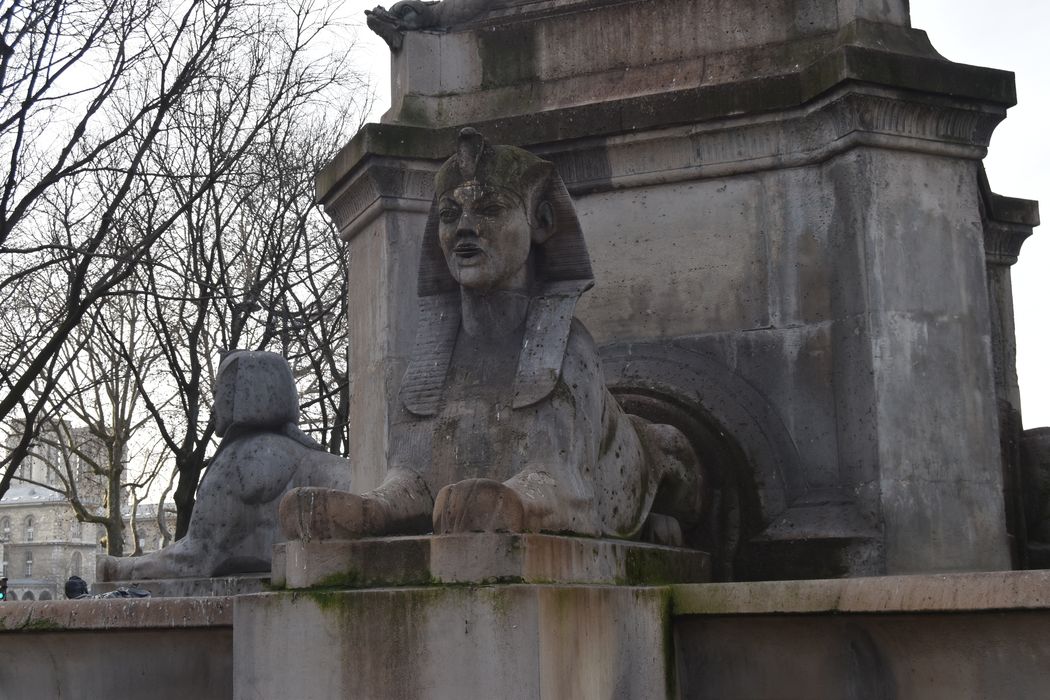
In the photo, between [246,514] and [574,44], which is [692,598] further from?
[246,514]

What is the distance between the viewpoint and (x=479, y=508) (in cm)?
464

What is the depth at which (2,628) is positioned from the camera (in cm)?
596

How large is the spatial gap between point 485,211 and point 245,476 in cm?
472

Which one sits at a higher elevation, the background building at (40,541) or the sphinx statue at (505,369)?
the background building at (40,541)

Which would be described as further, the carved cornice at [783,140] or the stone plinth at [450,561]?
the carved cornice at [783,140]

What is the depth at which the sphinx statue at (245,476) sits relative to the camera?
30.7 feet

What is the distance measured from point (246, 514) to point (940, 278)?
5062 millimetres

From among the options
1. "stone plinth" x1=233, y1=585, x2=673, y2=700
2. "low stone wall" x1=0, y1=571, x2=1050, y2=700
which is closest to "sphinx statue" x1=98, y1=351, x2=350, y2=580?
"low stone wall" x1=0, y1=571, x2=1050, y2=700

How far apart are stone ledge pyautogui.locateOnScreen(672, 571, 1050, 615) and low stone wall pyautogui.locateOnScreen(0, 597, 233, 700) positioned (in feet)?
5.98

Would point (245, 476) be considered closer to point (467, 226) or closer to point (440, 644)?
point (467, 226)

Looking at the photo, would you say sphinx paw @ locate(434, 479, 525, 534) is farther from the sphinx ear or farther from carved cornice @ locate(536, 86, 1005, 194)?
carved cornice @ locate(536, 86, 1005, 194)

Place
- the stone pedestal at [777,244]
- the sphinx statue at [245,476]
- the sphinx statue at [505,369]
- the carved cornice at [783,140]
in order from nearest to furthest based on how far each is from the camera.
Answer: the sphinx statue at [505,369]
the stone pedestal at [777,244]
the carved cornice at [783,140]
the sphinx statue at [245,476]

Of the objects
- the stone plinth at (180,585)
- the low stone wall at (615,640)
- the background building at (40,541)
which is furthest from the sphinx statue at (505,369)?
the background building at (40,541)

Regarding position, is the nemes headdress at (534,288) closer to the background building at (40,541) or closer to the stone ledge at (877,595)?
the stone ledge at (877,595)
